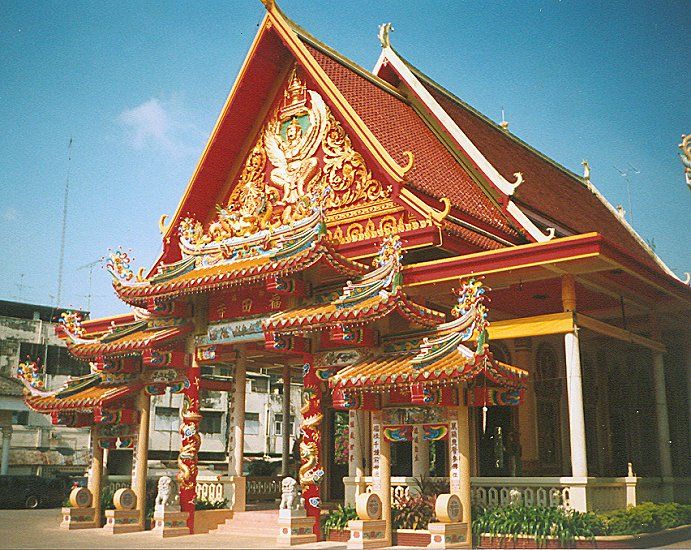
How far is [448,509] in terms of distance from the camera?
461 inches

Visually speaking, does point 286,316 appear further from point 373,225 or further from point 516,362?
point 516,362

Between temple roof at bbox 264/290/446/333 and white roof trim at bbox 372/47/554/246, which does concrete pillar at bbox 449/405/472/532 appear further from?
white roof trim at bbox 372/47/554/246

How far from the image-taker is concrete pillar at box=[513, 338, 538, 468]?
17531 millimetres

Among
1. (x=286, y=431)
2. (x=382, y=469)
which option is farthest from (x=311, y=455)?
(x=286, y=431)

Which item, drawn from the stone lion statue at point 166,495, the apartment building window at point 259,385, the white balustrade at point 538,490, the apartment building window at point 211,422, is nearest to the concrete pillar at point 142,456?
the stone lion statue at point 166,495

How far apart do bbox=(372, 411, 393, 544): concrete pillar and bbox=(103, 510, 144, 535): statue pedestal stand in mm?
5794

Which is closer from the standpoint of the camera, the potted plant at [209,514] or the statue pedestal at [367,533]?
the statue pedestal at [367,533]

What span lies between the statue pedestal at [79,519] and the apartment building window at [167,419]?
94.4 ft

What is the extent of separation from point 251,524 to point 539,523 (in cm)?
608

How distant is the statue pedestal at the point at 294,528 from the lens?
13.0m

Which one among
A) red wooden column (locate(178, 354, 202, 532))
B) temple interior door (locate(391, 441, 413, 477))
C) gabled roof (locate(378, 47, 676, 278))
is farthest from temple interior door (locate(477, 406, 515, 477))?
red wooden column (locate(178, 354, 202, 532))

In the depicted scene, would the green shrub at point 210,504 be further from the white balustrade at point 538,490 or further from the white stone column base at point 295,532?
the white balustrade at point 538,490

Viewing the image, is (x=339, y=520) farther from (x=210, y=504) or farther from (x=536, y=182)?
(x=536, y=182)

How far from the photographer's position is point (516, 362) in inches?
711
